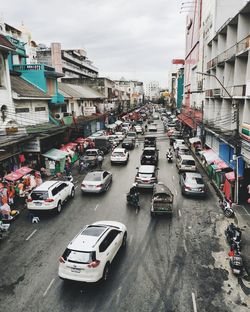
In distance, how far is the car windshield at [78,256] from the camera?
35.2 feet

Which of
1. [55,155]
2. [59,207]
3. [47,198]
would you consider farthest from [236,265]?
[55,155]

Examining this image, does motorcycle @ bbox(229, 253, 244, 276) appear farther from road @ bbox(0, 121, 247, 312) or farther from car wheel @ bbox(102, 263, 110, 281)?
car wheel @ bbox(102, 263, 110, 281)

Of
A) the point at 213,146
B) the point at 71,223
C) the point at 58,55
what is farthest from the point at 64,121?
the point at 58,55

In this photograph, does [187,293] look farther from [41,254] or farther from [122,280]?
[41,254]

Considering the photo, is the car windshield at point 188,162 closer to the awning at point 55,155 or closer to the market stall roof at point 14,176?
the awning at point 55,155

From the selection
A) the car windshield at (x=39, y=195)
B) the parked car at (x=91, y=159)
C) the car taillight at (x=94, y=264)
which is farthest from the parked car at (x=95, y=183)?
the car taillight at (x=94, y=264)

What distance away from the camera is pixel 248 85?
1836 centimetres

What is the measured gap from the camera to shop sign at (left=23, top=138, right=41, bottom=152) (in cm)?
2609

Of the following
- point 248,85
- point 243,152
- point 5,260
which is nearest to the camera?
point 5,260

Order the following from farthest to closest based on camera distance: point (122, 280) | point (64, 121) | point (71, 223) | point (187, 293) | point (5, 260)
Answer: point (64, 121) < point (71, 223) < point (5, 260) < point (122, 280) < point (187, 293)

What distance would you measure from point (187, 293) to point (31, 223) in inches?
Answer: 415

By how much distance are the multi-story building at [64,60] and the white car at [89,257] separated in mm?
41804

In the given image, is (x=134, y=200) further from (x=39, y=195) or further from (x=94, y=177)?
(x=39, y=195)

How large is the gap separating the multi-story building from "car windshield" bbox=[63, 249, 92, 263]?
4263 cm
